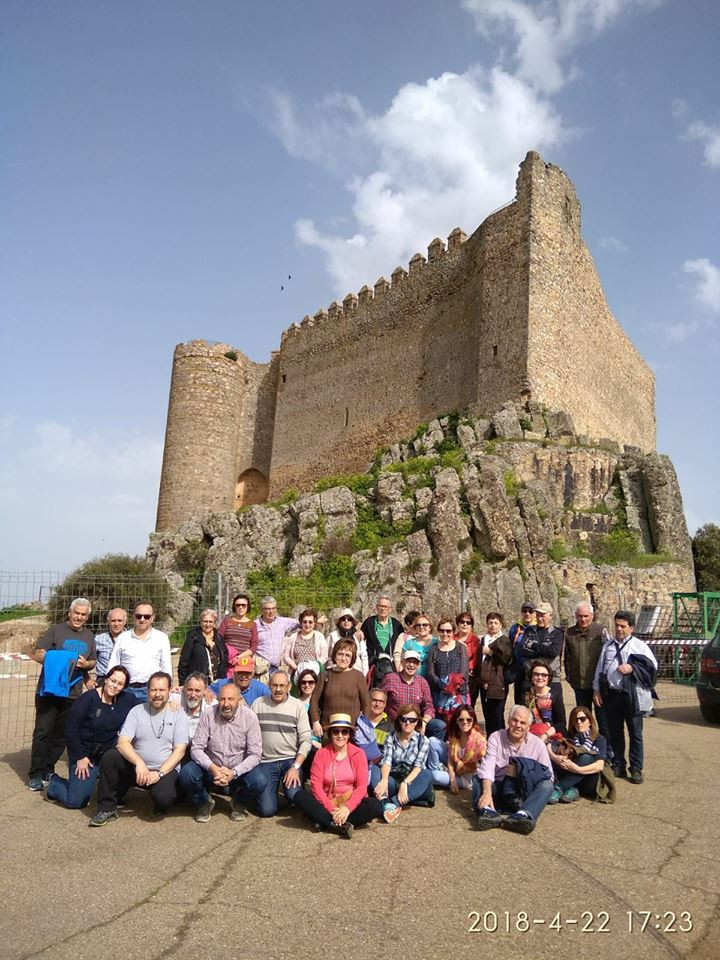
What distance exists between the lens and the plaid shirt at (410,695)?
612 centimetres

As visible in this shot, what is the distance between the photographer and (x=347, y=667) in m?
5.96

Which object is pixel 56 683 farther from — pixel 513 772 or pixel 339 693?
pixel 513 772

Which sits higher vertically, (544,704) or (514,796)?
(544,704)

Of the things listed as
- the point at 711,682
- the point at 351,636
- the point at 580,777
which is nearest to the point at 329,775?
the point at 580,777

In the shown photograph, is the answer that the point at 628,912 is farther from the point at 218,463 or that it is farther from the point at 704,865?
the point at 218,463

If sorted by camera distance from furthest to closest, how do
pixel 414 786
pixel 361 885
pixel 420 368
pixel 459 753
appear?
pixel 420 368 → pixel 459 753 → pixel 414 786 → pixel 361 885

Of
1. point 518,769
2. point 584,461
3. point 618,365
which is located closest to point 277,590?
point 584,461

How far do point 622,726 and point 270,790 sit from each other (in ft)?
11.0

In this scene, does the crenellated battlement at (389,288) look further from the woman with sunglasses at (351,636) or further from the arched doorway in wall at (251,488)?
the woman with sunglasses at (351,636)

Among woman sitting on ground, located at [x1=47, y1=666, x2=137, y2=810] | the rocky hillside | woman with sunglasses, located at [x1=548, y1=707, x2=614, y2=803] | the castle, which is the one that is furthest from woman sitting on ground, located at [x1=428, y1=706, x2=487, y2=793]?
the castle

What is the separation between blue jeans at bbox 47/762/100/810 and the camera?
17.6 ft

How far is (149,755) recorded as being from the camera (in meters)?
5.27

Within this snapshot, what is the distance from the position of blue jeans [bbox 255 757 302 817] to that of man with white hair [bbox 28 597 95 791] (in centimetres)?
203

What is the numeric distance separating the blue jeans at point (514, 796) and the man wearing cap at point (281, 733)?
4.35 feet
